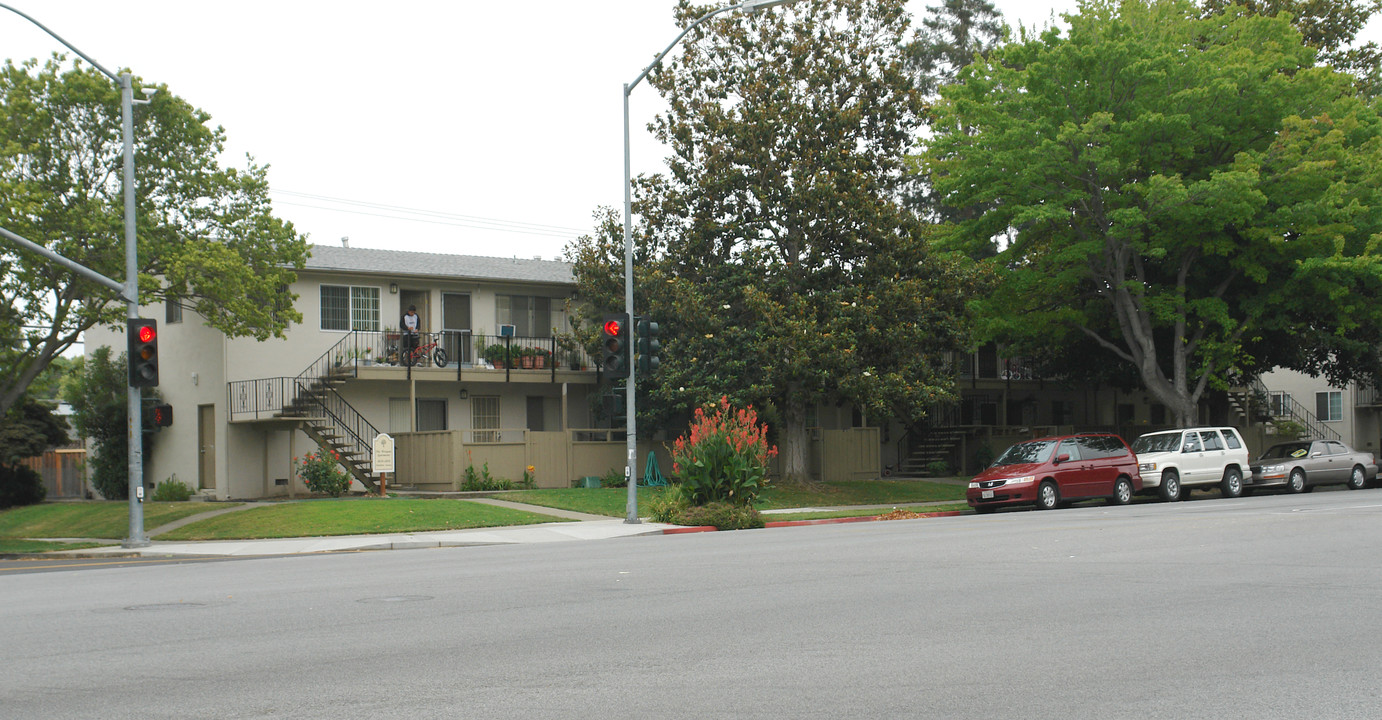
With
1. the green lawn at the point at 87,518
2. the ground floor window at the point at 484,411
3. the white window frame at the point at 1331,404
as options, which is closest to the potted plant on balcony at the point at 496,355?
the ground floor window at the point at 484,411

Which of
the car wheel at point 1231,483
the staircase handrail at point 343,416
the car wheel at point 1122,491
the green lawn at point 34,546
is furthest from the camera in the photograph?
the staircase handrail at point 343,416

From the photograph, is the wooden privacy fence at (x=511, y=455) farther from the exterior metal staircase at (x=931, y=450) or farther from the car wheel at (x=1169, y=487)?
the car wheel at (x=1169, y=487)

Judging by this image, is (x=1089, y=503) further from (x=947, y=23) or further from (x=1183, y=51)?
(x=947, y=23)

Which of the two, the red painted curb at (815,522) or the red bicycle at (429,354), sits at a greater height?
the red bicycle at (429,354)

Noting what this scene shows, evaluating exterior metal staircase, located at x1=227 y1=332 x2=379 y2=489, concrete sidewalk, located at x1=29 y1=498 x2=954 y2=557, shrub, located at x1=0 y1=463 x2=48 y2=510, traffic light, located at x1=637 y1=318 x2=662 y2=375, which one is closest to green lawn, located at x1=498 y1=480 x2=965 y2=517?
concrete sidewalk, located at x1=29 y1=498 x2=954 y2=557

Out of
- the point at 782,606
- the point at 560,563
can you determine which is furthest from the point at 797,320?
the point at 782,606

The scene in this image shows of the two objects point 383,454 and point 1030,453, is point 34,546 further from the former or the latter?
point 1030,453

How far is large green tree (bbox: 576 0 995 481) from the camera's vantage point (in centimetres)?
2961

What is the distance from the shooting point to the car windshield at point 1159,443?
94.9 feet

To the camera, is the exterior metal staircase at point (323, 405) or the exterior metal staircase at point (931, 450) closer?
the exterior metal staircase at point (323, 405)

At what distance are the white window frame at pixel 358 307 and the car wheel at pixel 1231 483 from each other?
22.9m

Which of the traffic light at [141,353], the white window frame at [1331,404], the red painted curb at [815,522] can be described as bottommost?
the red painted curb at [815,522]

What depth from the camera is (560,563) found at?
47.1ft

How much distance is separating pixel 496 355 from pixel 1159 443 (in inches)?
708
